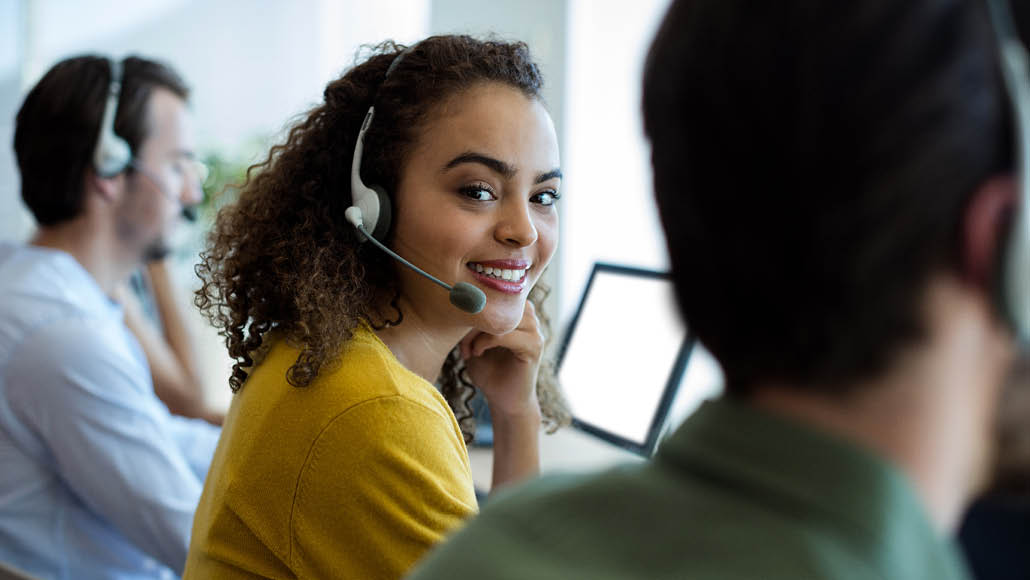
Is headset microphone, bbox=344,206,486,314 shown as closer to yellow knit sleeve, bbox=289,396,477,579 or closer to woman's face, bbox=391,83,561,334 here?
woman's face, bbox=391,83,561,334

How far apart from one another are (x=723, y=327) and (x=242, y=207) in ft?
3.11

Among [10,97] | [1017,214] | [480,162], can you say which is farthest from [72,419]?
[10,97]

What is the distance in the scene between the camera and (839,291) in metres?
0.39

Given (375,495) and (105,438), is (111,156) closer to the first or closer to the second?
(105,438)

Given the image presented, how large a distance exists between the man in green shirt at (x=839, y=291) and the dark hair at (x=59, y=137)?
1667 mm

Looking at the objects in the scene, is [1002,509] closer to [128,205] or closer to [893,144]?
[893,144]

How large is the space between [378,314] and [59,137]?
106cm

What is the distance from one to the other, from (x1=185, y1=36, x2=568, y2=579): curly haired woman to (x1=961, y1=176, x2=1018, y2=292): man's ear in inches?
23.2

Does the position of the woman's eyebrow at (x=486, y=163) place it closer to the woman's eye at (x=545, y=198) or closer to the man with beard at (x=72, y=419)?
the woman's eye at (x=545, y=198)

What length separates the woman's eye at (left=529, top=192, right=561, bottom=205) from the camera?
1177 mm

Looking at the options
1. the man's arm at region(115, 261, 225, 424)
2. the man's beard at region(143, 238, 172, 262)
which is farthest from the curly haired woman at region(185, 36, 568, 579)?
the man's arm at region(115, 261, 225, 424)

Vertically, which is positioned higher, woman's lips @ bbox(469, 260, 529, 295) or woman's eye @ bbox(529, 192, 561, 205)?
woman's eye @ bbox(529, 192, 561, 205)

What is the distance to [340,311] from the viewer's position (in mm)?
1027

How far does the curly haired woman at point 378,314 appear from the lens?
869 mm
